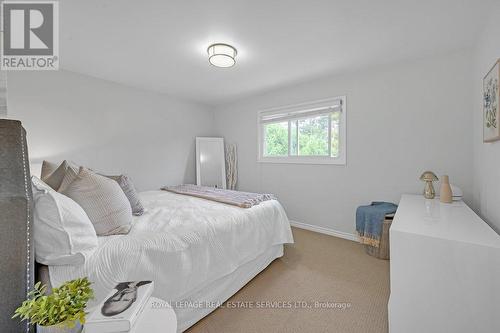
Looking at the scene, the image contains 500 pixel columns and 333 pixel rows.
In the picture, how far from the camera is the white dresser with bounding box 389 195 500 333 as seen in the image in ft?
3.38

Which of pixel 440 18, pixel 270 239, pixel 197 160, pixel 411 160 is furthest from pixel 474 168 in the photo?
pixel 197 160

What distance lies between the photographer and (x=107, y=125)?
3.16 meters

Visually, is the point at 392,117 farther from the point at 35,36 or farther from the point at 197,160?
the point at 35,36

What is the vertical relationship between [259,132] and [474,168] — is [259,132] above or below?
above

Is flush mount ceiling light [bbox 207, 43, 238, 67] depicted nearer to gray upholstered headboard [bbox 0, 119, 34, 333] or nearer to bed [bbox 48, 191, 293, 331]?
bed [bbox 48, 191, 293, 331]

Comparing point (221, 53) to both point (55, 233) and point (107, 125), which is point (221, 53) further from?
point (107, 125)

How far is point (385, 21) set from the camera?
5.87 feet

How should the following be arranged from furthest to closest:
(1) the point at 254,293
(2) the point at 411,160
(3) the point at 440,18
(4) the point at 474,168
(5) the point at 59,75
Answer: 1. (5) the point at 59,75
2. (2) the point at 411,160
3. (4) the point at 474,168
4. (1) the point at 254,293
5. (3) the point at 440,18

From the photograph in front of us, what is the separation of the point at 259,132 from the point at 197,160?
54.4 inches

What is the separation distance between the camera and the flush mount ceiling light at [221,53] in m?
2.13

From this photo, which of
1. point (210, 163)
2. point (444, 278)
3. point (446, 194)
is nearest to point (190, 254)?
point (444, 278)

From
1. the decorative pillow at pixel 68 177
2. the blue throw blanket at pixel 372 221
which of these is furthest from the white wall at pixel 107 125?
the blue throw blanket at pixel 372 221

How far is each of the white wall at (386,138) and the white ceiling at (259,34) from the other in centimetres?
26

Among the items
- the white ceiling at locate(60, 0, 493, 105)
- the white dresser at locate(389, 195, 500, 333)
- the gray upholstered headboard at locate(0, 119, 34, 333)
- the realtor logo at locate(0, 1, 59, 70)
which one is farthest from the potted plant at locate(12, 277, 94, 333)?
the realtor logo at locate(0, 1, 59, 70)
